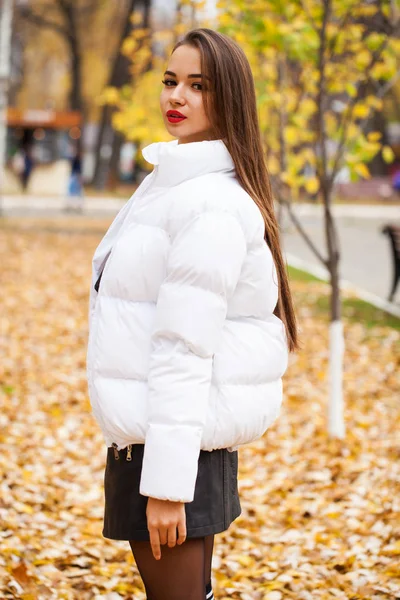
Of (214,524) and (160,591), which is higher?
(214,524)

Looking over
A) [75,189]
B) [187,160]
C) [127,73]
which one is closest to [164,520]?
[187,160]

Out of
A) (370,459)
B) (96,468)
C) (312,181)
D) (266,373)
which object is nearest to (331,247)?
(312,181)

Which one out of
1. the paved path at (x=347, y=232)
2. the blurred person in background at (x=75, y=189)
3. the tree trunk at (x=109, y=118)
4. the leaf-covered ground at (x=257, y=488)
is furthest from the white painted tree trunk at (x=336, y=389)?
the tree trunk at (x=109, y=118)

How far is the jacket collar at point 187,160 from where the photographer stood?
102 inches

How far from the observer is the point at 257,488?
6.00m

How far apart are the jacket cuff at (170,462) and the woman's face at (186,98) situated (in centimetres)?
78

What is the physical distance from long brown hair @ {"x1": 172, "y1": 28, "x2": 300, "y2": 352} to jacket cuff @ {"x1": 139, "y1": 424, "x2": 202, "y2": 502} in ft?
2.08

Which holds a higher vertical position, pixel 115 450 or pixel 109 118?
pixel 109 118

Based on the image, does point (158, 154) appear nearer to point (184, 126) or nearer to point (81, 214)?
point (184, 126)

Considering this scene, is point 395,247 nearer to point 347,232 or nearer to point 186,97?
point 186,97

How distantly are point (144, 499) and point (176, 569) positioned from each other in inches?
7.9

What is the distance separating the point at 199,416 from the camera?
7.91 ft

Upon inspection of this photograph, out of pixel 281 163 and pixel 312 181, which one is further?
pixel 281 163

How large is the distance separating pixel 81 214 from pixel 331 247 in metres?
21.2
